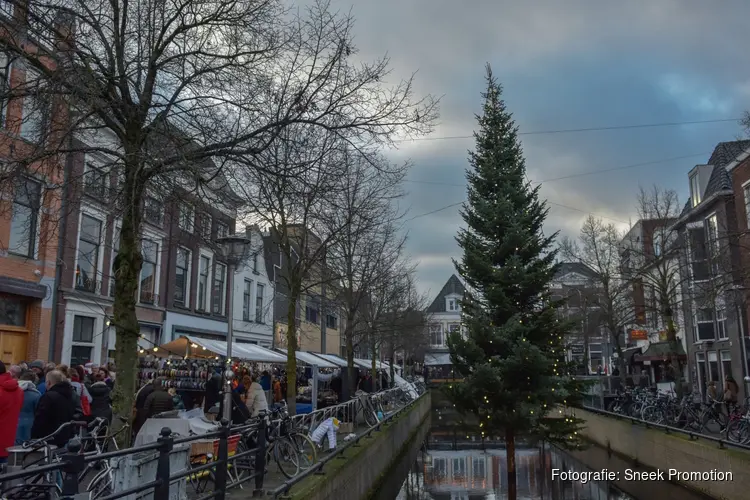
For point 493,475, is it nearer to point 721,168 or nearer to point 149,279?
point 149,279

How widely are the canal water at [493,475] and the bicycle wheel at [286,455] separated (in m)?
4.71

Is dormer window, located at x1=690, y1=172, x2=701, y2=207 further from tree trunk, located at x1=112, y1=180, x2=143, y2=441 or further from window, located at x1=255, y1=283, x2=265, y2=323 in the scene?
tree trunk, located at x1=112, y1=180, x2=143, y2=441

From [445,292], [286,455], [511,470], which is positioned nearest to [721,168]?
[511,470]

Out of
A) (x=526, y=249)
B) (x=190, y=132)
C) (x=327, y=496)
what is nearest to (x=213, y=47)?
(x=190, y=132)

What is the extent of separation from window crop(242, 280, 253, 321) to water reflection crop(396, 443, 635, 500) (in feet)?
48.9

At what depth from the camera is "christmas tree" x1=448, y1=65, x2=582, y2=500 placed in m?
15.3

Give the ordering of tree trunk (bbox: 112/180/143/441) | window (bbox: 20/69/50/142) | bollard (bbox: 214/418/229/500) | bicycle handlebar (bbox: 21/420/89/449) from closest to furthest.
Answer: bollard (bbox: 214/418/229/500)
window (bbox: 20/69/50/142)
tree trunk (bbox: 112/180/143/441)
bicycle handlebar (bbox: 21/420/89/449)

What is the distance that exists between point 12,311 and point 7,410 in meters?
11.2

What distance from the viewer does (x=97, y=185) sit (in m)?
9.75

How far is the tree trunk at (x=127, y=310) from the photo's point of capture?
7.73 meters

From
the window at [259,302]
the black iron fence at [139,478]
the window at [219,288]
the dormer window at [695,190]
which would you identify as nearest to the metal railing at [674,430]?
the black iron fence at [139,478]

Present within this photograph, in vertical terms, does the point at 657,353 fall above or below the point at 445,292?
below

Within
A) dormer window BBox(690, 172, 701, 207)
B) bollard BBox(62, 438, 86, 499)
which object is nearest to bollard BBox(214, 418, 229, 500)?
bollard BBox(62, 438, 86, 499)

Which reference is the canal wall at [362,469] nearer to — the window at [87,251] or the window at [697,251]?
the window at [87,251]
